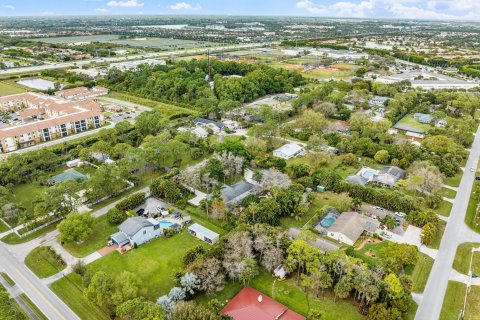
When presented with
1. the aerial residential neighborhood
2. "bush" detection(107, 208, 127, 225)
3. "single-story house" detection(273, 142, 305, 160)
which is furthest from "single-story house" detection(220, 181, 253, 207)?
"single-story house" detection(273, 142, 305, 160)

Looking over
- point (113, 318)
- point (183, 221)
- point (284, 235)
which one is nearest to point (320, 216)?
point (284, 235)

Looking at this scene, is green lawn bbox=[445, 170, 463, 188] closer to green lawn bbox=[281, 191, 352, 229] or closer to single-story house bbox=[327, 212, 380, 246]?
green lawn bbox=[281, 191, 352, 229]

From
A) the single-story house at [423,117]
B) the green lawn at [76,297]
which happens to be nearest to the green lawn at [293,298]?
the green lawn at [76,297]

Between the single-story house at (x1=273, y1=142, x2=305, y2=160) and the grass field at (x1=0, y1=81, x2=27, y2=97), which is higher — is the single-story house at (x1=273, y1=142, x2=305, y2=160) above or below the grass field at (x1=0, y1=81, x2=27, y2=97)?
below

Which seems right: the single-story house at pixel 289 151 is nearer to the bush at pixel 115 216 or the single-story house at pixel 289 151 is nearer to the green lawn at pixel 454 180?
the green lawn at pixel 454 180

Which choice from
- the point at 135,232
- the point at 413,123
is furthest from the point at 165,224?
the point at 413,123

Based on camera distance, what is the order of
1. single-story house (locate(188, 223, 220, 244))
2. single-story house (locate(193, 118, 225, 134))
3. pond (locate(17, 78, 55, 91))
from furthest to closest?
1. pond (locate(17, 78, 55, 91))
2. single-story house (locate(193, 118, 225, 134))
3. single-story house (locate(188, 223, 220, 244))

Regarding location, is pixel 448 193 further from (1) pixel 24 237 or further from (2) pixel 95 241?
(1) pixel 24 237
